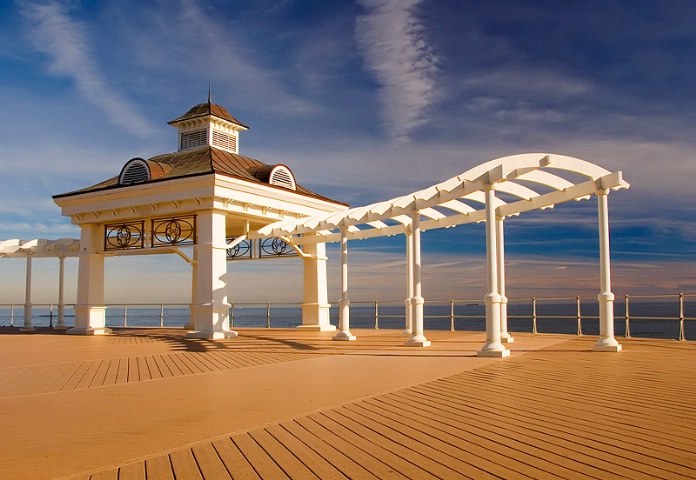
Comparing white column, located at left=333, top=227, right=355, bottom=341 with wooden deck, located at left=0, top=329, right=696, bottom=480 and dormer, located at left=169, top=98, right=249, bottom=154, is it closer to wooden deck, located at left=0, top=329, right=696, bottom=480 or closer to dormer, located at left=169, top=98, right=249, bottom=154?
wooden deck, located at left=0, top=329, right=696, bottom=480

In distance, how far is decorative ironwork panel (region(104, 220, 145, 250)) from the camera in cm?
2112

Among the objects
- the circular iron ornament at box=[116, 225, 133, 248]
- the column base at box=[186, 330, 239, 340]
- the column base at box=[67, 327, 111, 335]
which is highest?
the circular iron ornament at box=[116, 225, 133, 248]

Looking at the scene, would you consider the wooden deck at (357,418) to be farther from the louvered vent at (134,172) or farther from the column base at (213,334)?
the louvered vent at (134,172)

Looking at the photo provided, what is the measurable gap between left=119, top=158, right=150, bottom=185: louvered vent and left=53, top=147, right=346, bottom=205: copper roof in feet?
0.73

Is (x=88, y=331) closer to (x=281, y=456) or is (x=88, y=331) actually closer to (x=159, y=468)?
→ (x=159, y=468)

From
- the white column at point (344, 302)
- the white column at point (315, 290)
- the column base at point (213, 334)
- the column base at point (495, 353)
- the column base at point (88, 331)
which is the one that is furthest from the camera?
the white column at point (315, 290)

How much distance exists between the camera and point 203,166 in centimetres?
2034

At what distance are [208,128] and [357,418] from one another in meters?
18.6

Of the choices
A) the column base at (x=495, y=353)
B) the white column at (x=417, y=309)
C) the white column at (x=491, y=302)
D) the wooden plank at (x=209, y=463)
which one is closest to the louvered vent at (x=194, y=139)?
the white column at (x=417, y=309)

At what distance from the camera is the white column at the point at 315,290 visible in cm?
2173

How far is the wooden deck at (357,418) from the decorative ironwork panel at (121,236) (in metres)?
9.95

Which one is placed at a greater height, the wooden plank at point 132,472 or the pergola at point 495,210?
the pergola at point 495,210

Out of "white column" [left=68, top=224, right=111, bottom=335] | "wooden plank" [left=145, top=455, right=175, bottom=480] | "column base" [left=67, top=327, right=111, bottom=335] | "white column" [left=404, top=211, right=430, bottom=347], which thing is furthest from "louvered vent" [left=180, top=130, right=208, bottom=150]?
"wooden plank" [left=145, top=455, right=175, bottom=480]

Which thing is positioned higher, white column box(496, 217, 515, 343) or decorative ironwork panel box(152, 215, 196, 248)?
decorative ironwork panel box(152, 215, 196, 248)
